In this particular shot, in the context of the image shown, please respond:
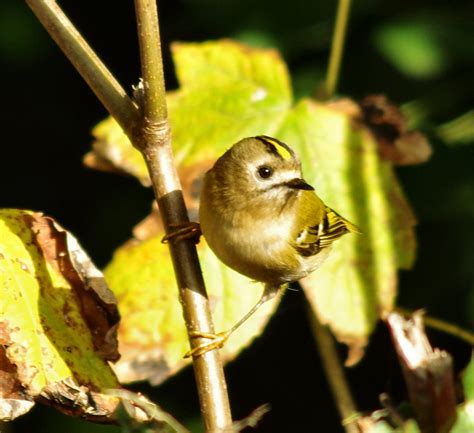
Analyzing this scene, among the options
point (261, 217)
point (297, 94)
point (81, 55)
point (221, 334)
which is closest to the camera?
point (81, 55)

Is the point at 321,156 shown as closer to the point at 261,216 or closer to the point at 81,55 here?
the point at 261,216

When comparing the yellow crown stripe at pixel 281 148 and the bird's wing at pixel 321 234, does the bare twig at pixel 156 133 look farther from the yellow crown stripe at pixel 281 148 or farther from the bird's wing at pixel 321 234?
the bird's wing at pixel 321 234

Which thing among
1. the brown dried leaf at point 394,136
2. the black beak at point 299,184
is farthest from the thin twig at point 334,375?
the brown dried leaf at point 394,136

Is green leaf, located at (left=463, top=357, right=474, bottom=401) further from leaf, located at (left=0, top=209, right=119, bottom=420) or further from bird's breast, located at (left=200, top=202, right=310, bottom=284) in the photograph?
bird's breast, located at (left=200, top=202, right=310, bottom=284)

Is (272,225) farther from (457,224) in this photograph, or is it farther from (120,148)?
(457,224)

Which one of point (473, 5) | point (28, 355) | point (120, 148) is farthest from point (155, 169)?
point (473, 5)

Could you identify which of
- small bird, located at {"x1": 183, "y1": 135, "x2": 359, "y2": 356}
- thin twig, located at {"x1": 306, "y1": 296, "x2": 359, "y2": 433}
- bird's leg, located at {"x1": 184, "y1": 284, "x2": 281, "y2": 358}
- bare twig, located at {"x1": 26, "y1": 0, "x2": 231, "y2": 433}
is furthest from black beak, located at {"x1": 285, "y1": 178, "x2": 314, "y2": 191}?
bare twig, located at {"x1": 26, "y1": 0, "x2": 231, "y2": 433}

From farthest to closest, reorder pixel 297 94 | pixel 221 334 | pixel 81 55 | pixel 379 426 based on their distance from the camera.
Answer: pixel 297 94, pixel 221 334, pixel 81 55, pixel 379 426

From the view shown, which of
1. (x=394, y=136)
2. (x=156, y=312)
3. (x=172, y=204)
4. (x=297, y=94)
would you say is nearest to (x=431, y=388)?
(x=172, y=204)
